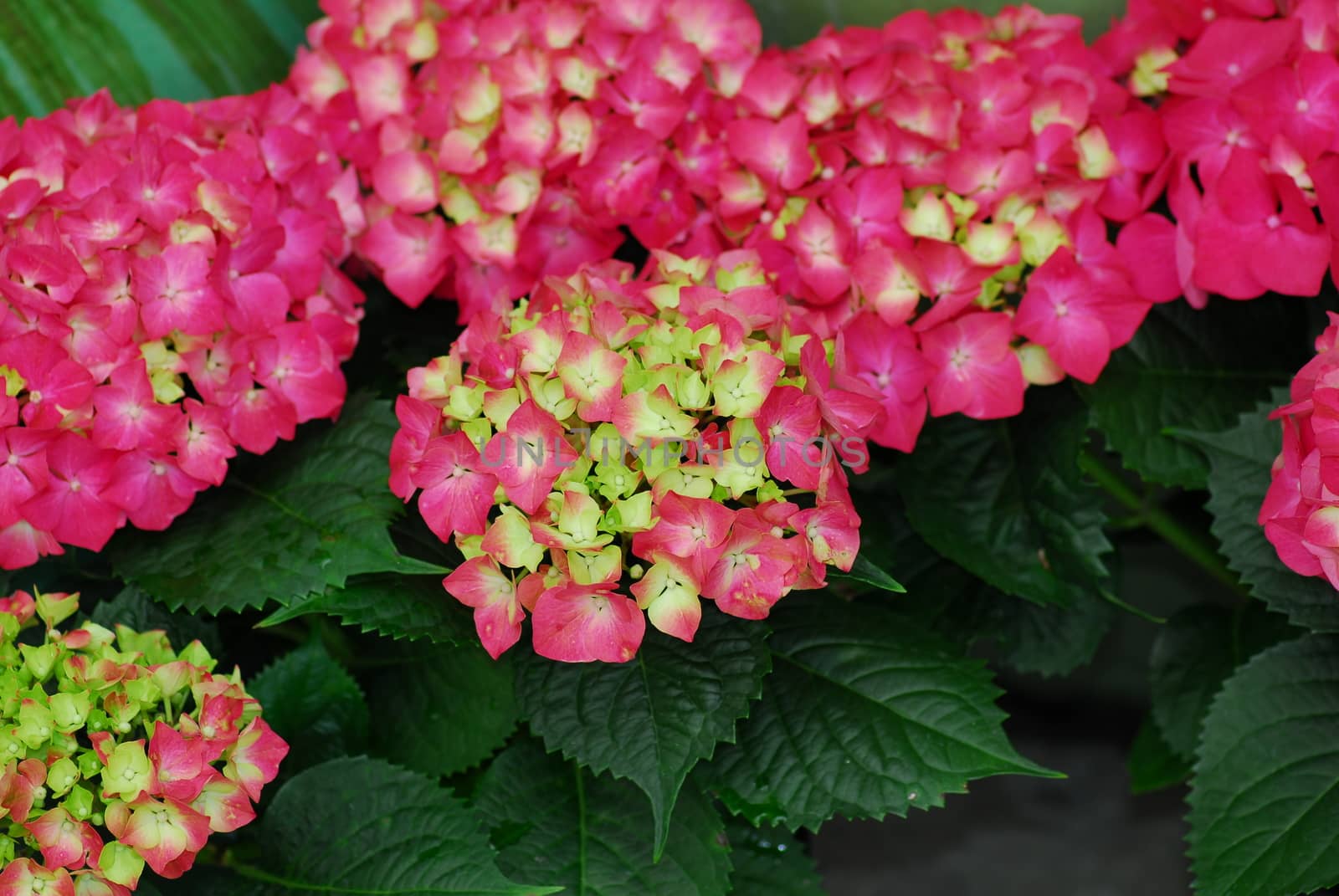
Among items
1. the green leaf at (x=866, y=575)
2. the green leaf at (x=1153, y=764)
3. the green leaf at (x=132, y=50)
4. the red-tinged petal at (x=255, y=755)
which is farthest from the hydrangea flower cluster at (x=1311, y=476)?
the green leaf at (x=132, y=50)

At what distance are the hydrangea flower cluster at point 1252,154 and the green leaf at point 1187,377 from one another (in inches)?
2.7

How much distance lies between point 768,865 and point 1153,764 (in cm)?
39

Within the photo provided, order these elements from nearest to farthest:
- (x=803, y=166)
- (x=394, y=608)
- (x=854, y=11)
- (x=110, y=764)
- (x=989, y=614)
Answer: (x=110, y=764) < (x=394, y=608) < (x=803, y=166) < (x=989, y=614) < (x=854, y=11)

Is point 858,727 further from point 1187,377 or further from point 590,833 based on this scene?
point 1187,377

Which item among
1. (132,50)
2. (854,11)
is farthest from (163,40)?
(854,11)

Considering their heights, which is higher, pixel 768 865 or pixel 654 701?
pixel 654 701

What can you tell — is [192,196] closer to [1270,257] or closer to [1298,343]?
[1270,257]

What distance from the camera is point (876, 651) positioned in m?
0.90

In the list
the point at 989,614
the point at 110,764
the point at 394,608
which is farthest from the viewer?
the point at 989,614

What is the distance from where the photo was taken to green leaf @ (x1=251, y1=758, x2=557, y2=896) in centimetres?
80

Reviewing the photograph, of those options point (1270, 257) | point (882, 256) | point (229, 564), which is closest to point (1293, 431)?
point (1270, 257)

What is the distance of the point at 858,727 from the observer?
0.86m

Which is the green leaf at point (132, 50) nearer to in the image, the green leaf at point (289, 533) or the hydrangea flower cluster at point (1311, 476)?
the green leaf at point (289, 533)

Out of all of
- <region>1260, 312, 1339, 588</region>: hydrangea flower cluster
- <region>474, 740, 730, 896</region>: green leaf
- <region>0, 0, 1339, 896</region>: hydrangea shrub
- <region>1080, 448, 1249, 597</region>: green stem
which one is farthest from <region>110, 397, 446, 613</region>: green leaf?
<region>1080, 448, 1249, 597</region>: green stem
